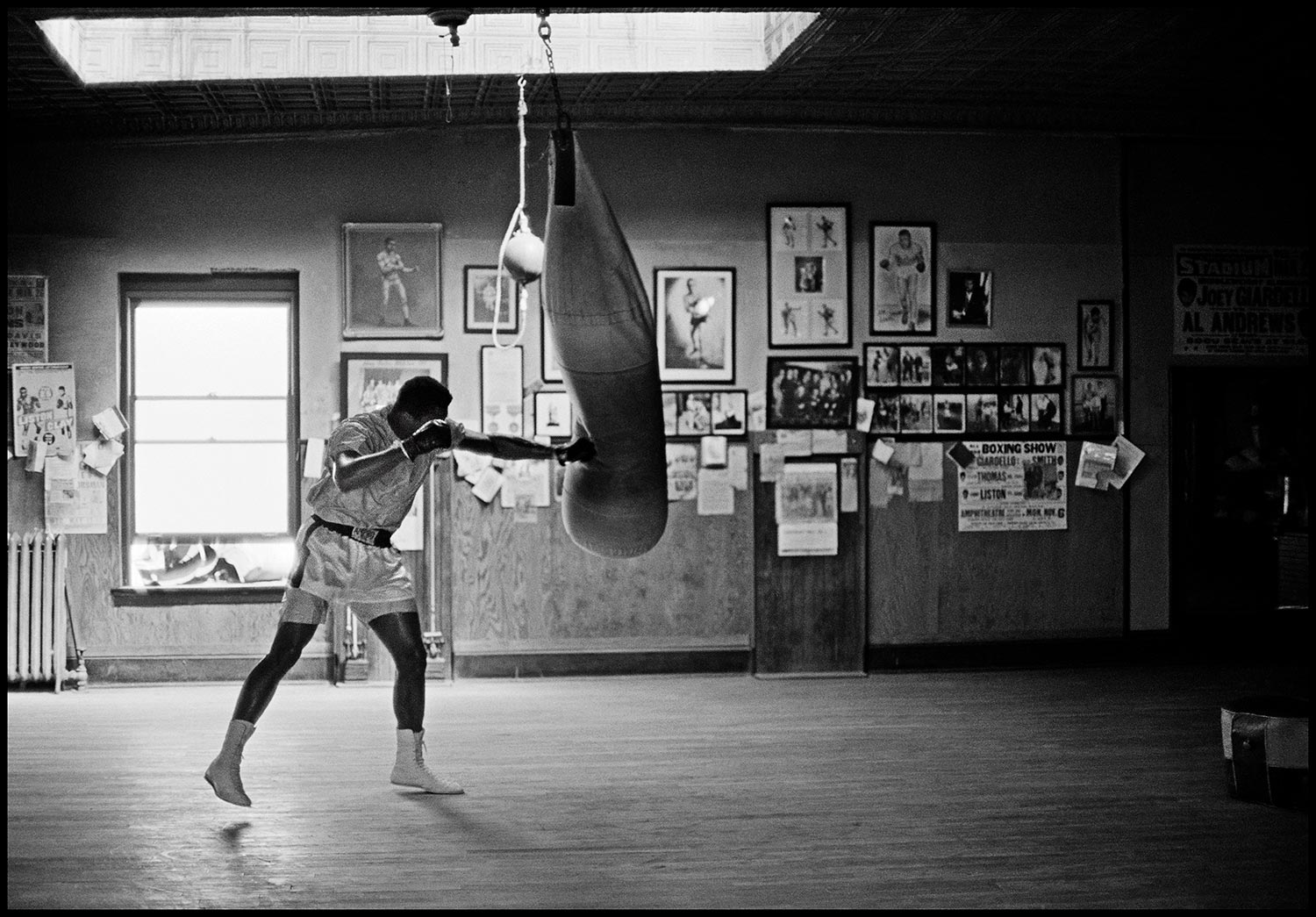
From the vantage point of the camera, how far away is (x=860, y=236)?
6.82m

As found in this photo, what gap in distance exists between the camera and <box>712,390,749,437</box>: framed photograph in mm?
6727

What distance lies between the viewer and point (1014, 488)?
694cm

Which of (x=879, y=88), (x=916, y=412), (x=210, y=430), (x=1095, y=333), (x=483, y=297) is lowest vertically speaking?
(x=210, y=430)

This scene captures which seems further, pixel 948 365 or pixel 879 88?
pixel 948 365

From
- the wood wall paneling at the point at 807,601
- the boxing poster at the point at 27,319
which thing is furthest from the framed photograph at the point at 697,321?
→ the boxing poster at the point at 27,319

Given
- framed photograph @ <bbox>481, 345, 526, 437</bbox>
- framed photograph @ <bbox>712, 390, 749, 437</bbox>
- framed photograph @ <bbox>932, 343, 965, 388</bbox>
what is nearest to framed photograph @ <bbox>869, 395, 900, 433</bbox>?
framed photograph @ <bbox>932, 343, 965, 388</bbox>

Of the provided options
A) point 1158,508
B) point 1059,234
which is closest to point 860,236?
point 1059,234

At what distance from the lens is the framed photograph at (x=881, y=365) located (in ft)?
22.4

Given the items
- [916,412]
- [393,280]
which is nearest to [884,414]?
[916,412]

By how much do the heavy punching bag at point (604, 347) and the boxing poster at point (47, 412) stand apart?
3966 mm

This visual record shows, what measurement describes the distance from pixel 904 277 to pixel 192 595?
4165mm

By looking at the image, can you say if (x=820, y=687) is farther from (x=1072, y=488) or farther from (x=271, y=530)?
(x=271, y=530)

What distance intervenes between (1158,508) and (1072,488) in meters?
0.52

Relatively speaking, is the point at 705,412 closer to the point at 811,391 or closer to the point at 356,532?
the point at 811,391
